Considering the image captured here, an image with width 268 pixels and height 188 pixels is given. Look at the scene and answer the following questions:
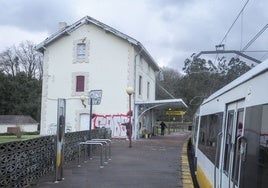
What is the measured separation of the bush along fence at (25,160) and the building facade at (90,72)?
22.7 metres

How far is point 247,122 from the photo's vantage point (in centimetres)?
495

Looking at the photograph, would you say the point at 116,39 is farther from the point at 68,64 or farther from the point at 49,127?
the point at 49,127

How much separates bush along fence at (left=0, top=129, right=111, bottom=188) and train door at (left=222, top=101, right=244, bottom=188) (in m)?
4.46

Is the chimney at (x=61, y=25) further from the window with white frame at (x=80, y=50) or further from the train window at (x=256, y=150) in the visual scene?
the train window at (x=256, y=150)

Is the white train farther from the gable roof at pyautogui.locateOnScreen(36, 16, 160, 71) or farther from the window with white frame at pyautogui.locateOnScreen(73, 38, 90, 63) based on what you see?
the window with white frame at pyautogui.locateOnScreen(73, 38, 90, 63)

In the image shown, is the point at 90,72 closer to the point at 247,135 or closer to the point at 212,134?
the point at 212,134

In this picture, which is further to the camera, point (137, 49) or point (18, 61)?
point (18, 61)

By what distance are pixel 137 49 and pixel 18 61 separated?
57.0 meters

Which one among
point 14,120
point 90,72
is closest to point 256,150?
point 90,72

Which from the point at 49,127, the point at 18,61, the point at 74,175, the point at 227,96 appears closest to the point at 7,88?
the point at 18,61

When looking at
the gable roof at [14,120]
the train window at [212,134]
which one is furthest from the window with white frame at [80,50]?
the gable roof at [14,120]

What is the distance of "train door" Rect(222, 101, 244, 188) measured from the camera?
5363mm

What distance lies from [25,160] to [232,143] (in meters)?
5.79

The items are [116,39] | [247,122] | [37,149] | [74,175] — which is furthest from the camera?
[116,39]
